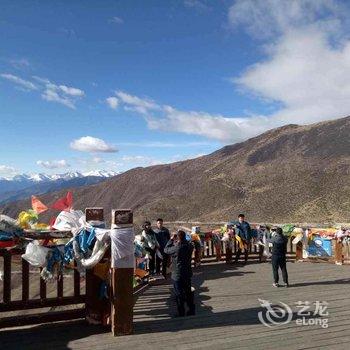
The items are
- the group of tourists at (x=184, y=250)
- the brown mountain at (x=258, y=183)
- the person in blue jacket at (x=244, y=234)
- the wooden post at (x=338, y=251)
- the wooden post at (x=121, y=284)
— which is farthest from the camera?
the brown mountain at (x=258, y=183)

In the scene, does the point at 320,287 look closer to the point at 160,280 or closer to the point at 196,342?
the point at 160,280

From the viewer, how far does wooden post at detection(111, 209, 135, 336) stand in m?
7.09

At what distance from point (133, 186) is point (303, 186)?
64818 millimetres

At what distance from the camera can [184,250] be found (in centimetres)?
852

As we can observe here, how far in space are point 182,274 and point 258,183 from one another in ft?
238

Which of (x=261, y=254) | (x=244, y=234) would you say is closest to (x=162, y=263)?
(x=244, y=234)

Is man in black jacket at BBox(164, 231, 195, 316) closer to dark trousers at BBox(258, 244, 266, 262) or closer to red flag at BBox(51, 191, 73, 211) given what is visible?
red flag at BBox(51, 191, 73, 211)

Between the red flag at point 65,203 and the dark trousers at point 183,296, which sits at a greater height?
the red flag at point 65,203

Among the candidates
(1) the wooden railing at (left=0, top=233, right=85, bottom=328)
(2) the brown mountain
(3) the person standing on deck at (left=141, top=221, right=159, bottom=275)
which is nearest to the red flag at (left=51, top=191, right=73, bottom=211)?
(1) the wooden railing at (left=0, top=233, right=85, bottom=328)

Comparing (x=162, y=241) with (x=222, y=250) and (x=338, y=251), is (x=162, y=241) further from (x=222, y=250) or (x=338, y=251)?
(x=338, y=251)

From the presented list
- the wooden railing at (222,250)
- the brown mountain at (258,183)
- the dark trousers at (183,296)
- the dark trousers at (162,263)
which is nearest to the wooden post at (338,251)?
the wooden railing at (222,250)

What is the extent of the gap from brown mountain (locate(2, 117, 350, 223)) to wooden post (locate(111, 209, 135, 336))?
4482 centimetres

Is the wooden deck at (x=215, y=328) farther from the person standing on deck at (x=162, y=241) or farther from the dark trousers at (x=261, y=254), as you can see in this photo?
the dark trousers at (x=261, y=254)

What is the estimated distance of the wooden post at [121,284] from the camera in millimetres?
7094
